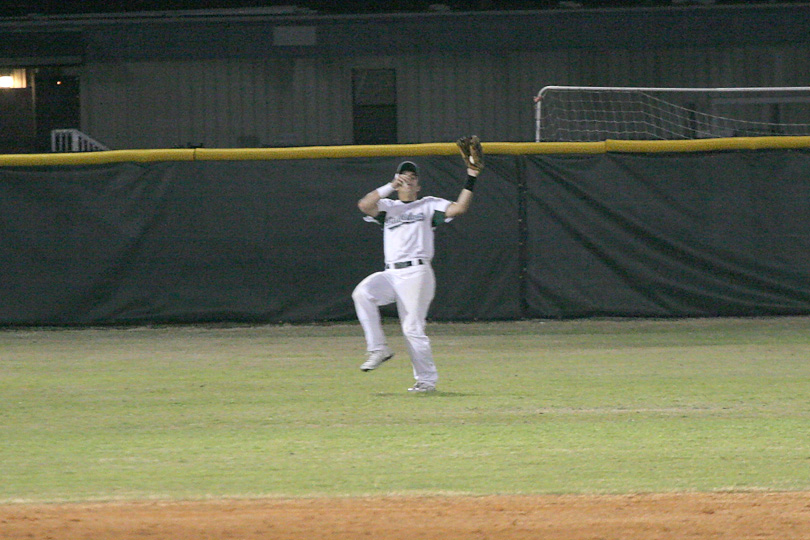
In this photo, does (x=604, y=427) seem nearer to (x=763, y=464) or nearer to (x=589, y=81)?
(x=763, y=464)

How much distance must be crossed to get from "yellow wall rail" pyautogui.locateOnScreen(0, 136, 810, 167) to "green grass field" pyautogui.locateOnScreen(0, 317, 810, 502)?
7.59 ft

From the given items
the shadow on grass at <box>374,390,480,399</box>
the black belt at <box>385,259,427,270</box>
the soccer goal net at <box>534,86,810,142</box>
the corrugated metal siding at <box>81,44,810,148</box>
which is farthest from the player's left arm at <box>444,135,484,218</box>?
the corrugated metal siding at <box>81,44,810,148</box>

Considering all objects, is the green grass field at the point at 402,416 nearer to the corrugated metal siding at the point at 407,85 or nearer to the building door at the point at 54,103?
the corrugated metal siding at the point at 407,85

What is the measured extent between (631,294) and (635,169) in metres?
1.50

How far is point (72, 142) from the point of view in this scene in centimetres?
2241

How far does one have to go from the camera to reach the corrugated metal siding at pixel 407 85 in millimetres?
22703

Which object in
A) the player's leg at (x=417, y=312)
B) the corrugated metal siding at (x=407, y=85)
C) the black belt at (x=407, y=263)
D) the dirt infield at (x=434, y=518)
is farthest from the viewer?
the corrugated metal siding at (x=407, y=85)

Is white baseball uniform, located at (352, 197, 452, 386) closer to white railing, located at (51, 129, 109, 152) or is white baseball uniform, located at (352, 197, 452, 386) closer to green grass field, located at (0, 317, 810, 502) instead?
green grass field, located at (0, 317, 810, 502)

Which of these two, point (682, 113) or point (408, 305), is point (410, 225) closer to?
point (408, 305)

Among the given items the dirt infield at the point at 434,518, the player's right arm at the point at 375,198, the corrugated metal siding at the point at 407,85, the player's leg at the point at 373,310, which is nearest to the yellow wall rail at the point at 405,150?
the player's right arm at the point at 375,198

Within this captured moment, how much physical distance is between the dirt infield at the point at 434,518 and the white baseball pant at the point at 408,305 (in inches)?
129

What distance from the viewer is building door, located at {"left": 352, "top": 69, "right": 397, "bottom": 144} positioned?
2295cm

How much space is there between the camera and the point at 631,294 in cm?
1464

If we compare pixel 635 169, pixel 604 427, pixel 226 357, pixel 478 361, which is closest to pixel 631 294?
pixel 635 169
